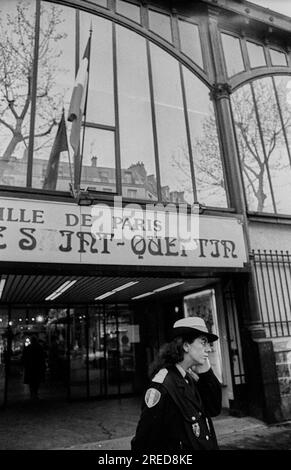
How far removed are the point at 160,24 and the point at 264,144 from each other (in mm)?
4748

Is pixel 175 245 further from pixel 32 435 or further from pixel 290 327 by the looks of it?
pixel 32 435

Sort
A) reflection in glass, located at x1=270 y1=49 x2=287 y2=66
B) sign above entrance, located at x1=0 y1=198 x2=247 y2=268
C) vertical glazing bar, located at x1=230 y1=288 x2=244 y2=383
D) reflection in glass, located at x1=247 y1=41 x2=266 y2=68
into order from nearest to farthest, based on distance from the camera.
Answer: sign above entrance, located at x1=0 y1=198 x2=247 y2=268 < vertical glazing bar, located at x1=230 y1=288 x2=244 y2=383 < reflection in glass, located at x1=247 y1=41 x2=266 y2=68 < reflection in glass, located at x1=270 y1=49 x2=287 y2=66

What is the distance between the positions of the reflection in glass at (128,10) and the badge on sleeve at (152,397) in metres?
10.6

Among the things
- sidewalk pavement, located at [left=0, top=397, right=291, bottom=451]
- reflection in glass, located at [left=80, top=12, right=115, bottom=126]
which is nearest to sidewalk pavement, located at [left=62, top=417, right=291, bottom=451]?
sidewalk pavement, located at [left=0, top=397, right=291, bottom=451]

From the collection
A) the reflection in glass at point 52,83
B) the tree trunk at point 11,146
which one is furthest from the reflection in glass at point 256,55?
the tree trunk at point 11,146

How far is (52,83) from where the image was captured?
8.65 m

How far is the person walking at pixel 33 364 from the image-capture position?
11812mm

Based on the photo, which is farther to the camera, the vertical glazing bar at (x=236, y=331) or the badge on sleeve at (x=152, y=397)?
the vertical glazing bar at (x=236, y=331)

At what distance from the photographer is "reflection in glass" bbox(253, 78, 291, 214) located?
10328 millimetres

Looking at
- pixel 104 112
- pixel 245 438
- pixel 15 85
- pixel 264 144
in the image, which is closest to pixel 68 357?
pixel 245 438

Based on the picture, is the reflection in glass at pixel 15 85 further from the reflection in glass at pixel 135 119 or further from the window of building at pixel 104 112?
the reflection in glass at pixel 135 119

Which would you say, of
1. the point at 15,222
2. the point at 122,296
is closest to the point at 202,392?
the point at 15,222

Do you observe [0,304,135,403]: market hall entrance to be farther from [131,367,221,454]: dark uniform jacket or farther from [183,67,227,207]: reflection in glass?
[131,367,221,454]: dark uniform jacket

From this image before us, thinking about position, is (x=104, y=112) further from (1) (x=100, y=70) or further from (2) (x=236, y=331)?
(2) (x=236, y=331)
